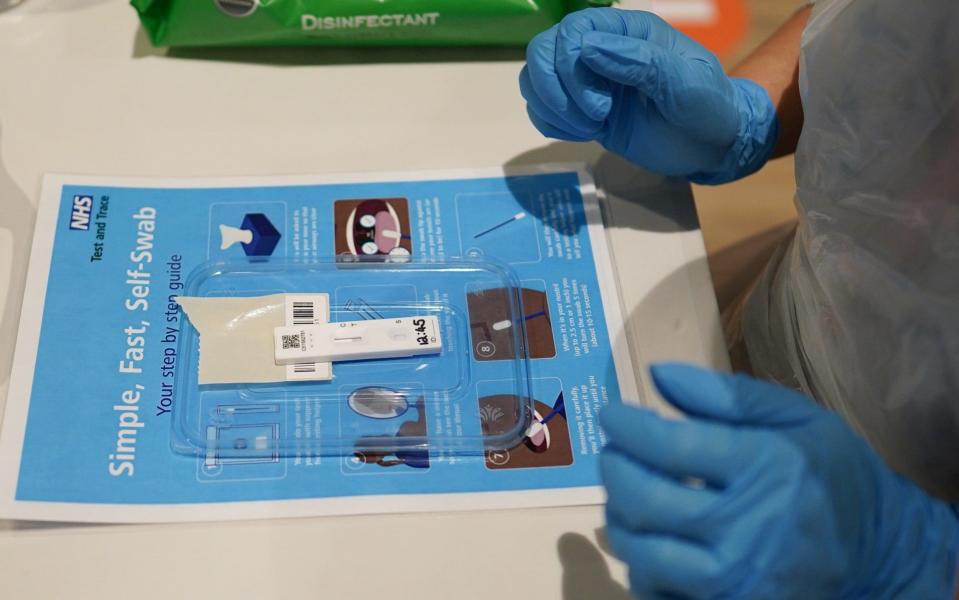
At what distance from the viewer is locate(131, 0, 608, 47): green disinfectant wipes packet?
77cm

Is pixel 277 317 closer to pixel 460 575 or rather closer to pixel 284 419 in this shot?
pixel 284 419

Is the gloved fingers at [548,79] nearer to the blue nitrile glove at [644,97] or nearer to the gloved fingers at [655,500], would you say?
the blue nitrile glove at [644,97]

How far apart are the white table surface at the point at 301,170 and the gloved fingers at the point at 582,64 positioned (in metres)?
0.09

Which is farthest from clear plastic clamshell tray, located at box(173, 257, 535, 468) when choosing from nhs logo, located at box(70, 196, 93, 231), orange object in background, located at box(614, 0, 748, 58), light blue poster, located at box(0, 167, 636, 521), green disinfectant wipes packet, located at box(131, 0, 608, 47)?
orange object in background, located at box(614, 0, 748, 58)

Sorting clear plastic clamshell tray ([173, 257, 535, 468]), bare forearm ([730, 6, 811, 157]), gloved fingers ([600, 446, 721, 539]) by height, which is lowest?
gloved fingers ([600, 446, 721, 539])

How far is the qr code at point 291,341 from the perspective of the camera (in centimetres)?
61

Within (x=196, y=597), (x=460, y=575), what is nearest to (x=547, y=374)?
(x=460, y=575)

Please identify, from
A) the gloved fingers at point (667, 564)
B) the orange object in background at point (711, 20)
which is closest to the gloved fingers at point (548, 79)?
the gloved fingers at point (667, 564)

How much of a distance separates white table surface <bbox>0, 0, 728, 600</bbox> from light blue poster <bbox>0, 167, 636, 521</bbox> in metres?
0.02

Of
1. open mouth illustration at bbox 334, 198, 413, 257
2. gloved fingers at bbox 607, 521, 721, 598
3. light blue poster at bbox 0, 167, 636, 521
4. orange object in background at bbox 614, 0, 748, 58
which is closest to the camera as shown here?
gloved fingers at bbox 607, 521, 721, 598

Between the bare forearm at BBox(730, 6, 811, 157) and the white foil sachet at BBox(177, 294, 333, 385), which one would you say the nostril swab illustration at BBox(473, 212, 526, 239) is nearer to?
the white foil sachet at BBox(177, 294, 333, 385)

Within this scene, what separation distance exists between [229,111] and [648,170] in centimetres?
38

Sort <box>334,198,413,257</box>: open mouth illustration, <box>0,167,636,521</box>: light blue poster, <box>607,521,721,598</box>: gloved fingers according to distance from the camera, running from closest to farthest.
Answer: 1. <box>607,521,721,598</box>: gloved fingers
2. <box>0,167,636,521</box>: light blue poster
3. <box>334,198,413,257</box>: open mouth illustration

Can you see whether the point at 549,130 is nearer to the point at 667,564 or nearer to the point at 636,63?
the point at 636,63
